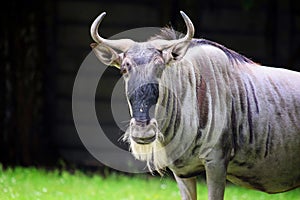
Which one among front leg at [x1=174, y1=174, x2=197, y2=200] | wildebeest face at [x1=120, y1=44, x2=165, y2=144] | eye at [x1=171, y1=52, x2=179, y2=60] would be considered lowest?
front leg at [x1=174, y1=174, x2=197, y2=200]

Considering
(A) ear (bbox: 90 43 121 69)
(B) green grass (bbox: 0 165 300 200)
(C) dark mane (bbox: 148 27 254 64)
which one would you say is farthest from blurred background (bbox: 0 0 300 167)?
(A) ear (bbox: 90 43 121 69)

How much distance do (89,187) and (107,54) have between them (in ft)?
10.9

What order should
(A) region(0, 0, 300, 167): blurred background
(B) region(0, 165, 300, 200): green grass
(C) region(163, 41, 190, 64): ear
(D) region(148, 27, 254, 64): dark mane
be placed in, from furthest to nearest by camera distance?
1. (A) region(0, 0, 300, 167): blurred background
2. (B) region(0, 165, 300, 200): green grass
3. (D) region(148, 27, 254, 64): dark mane
4. (C) region(163, 41, 190, 64): ear

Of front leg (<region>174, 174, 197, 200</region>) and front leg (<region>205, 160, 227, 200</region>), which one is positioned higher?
front leg (<region>205, 160, 227, 200</region>)

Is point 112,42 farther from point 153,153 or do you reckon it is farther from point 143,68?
point 153,153

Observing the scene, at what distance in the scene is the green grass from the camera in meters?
8.06

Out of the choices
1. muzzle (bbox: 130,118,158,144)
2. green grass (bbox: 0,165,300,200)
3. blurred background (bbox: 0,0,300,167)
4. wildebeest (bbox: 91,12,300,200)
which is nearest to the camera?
muzzle (bbox: 130,118,158,144)

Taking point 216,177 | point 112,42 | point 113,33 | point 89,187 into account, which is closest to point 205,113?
point 216,177

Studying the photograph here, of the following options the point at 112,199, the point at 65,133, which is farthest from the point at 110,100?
the point at 112,199

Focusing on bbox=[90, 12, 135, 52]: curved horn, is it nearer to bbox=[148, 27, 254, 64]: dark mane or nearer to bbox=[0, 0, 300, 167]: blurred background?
bbox=[148, 27, 254, 64]: dark mane

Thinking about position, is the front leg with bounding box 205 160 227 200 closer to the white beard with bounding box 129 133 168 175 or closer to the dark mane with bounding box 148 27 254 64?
the white beard with bounding box 129 133 168 175

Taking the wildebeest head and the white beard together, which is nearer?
the wildebeest head

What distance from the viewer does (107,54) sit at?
19.0 feet

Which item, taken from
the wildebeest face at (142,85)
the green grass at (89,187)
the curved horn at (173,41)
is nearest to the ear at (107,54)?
the wildebeest face at (142,85)
